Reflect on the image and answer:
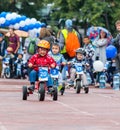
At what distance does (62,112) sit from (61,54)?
23.5ft

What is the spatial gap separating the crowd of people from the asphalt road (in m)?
0.74

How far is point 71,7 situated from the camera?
42.0m

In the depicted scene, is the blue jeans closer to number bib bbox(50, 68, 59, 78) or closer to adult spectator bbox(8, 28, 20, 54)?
number bib bbox(50, 68, 59, 78)

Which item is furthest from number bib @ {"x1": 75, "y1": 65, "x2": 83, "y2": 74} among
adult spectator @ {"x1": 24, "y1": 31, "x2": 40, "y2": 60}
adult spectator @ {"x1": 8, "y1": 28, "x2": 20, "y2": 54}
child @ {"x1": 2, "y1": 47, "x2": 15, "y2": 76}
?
adult spectator @ {"x1": 8, "y1": 28, "x2": 20, "y2": 54}

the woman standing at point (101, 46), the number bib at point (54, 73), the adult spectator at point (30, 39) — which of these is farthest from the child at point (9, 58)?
the number bib at point (54, 73)

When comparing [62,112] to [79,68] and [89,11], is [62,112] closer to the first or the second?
[79,68]

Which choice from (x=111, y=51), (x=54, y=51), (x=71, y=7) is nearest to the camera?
(x=54, y=51)

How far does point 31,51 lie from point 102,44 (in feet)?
9.32

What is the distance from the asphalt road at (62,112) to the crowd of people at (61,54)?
74 centimetres

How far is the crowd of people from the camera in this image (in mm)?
18188

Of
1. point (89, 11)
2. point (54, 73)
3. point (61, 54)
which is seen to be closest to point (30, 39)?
point (61, 54)

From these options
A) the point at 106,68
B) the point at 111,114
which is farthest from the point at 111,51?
the point at 111,114

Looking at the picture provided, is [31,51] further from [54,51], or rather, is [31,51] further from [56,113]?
[56,113]

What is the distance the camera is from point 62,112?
15.4m
